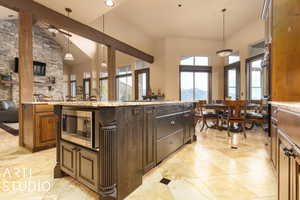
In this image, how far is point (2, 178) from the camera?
1773 millimetres

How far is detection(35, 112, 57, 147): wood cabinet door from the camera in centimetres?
266

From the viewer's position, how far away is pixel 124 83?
27.2ft

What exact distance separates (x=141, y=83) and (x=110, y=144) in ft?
20.8

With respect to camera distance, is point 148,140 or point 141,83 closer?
point 148,140

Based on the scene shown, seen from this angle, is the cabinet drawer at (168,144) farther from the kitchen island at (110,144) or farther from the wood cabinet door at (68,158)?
the wood cabinet door at (68,158)

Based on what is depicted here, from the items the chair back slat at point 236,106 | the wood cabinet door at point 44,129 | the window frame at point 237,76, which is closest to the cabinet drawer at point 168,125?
the chair back slat at point 236,106

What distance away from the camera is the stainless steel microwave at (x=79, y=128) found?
1.33 m

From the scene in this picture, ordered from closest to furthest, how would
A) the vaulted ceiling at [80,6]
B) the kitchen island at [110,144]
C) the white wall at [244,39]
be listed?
1. the kitchen island at [110,144]
2. the vaulted ceiling at [80,6]
3. the white wall at [244,39]

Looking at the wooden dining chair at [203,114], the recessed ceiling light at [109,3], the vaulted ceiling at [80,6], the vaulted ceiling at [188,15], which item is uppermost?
the vaulted ceiling at [188,15]

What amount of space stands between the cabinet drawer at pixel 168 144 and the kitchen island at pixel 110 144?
0.01 meters

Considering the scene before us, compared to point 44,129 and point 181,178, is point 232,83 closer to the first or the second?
point 181,178

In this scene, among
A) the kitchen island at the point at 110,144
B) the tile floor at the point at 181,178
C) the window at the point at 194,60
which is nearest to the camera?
the kitchen island at the point at 110,144

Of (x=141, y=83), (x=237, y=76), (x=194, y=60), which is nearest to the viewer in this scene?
(x=237, y=76)

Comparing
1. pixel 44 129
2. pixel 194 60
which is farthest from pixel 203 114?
pixel 44 129
